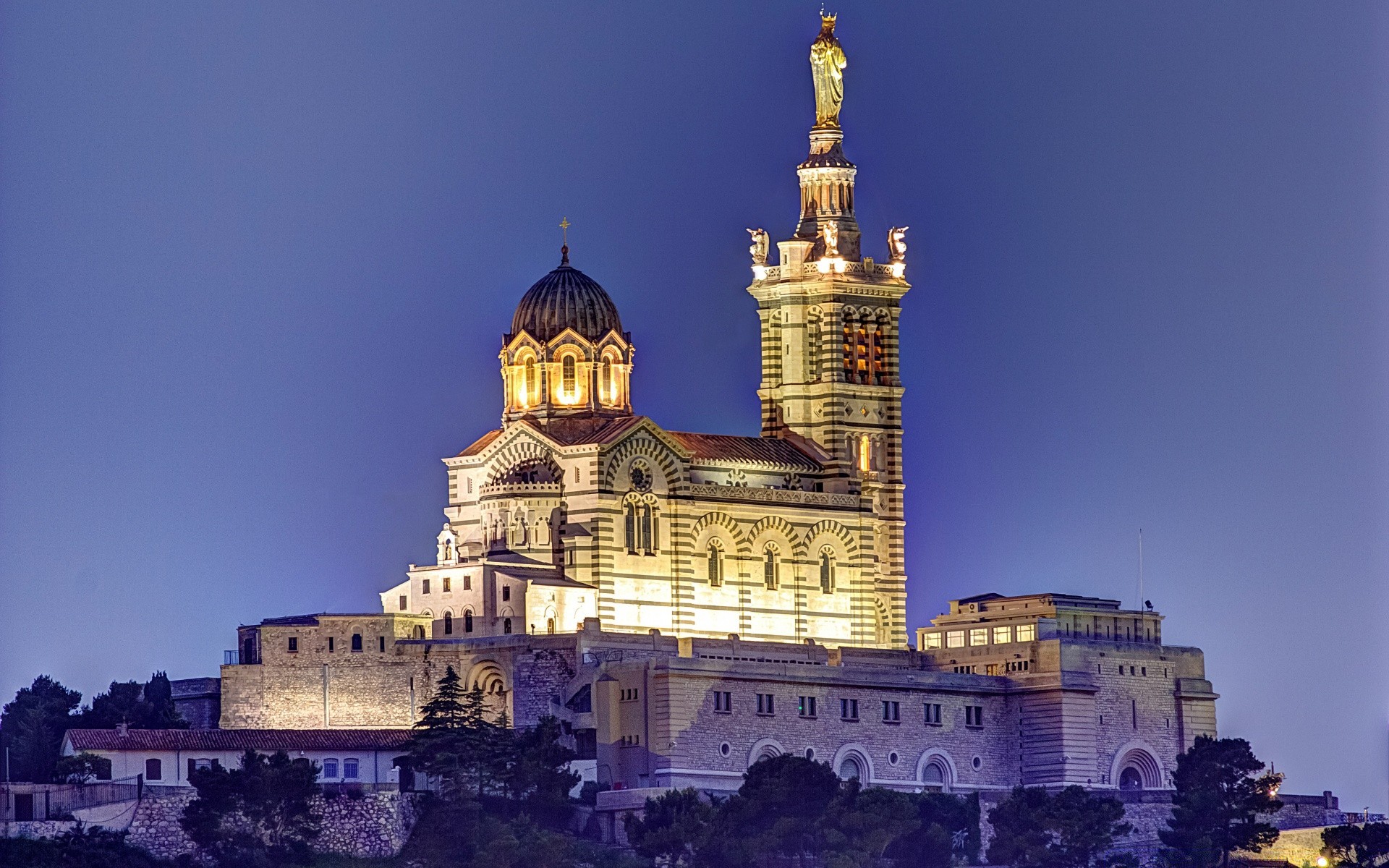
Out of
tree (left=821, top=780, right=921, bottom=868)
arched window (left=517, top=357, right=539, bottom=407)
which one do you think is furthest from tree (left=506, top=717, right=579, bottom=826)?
arched window (left=517, top=357, right=539, bottom=407)

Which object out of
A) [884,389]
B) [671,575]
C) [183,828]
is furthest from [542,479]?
[183,828]

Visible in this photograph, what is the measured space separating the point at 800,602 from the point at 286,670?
1856 centimetres

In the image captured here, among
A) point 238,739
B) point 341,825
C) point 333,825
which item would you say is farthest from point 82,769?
point 341,825

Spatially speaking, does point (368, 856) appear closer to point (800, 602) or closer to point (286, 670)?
point (286, 670)

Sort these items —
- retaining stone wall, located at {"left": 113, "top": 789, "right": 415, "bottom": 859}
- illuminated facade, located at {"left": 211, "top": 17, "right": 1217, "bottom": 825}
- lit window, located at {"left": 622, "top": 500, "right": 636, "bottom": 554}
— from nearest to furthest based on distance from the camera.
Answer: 1. retaining stone wall, located at {"left": 113, "top": 789, "right": 415, "bottom": 859}
2. illuminated facade, located at {"left": 211, "top": 17, "right": 1217, "bottom": 825}
3. lit window, located at {"left": 622, "top": 500, "right": 636, "bottom": 554}

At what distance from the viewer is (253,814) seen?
4486 inches

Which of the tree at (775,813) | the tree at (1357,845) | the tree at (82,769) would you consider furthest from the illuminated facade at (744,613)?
the tree at (82,769)

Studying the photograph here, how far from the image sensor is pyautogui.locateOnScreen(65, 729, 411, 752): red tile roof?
11681 centimetres

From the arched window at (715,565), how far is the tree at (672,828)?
1544cm

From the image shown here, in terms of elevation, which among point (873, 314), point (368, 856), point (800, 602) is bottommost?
point (368, 856)

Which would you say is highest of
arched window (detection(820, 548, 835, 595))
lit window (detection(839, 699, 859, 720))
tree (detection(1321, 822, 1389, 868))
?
arched window (detection(820, 548, 835, 595))

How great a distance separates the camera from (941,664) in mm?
134750

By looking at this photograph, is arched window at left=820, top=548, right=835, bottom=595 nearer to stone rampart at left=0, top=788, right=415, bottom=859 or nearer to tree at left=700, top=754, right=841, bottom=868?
tree at left=700, top=754, right=841, bottom=868

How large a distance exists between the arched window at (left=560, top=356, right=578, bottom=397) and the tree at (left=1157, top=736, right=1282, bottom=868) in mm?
22026
